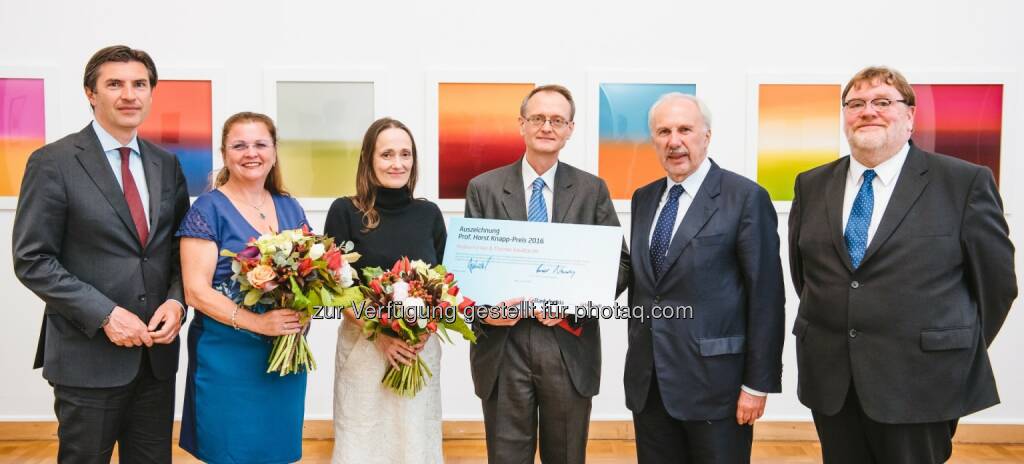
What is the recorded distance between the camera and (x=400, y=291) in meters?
2.26

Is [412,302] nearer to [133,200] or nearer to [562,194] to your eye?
[562,194]

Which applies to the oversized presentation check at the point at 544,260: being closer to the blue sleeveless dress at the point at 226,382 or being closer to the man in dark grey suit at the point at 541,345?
the man in dark grey suit at the point at 541,345

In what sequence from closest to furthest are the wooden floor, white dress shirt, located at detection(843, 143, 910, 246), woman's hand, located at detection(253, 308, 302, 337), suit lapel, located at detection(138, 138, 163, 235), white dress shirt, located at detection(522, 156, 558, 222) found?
white dress shirt, located at detection(843, 143, 910, 246) → woman's hand, located at detection(253, 308, 302, 337) → suit lapel, located at detection(138, 138, 163, 235) → white dress shirt, located at detection(522, 156, 558, 222) → the wooden floor

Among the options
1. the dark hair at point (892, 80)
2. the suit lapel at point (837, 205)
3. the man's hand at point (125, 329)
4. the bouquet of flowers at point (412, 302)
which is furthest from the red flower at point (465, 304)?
the dark hair at point (892, 80)

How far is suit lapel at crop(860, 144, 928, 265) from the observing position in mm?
2213

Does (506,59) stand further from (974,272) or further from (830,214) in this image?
(974,272)

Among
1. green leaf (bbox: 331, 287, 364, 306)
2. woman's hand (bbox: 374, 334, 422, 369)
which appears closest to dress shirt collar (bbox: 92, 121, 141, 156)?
green leaf (bbox: 331, 287, 364, 306)

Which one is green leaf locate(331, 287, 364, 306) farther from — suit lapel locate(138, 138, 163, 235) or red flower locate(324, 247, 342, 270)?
suit lapel locate(138, 138, 163, 235)

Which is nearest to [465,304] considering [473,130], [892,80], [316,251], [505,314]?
[505,314]

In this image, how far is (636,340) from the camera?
2502 mm

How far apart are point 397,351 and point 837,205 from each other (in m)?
1.60

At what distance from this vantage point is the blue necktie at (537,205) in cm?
259

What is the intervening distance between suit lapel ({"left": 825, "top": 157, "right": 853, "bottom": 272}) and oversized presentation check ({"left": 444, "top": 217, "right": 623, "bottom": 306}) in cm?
71

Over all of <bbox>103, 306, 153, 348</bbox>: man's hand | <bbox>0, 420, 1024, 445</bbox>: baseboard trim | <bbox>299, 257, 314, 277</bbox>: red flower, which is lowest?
<bbox>0, 420, 1024, 445</bbox>: baseboard trim
